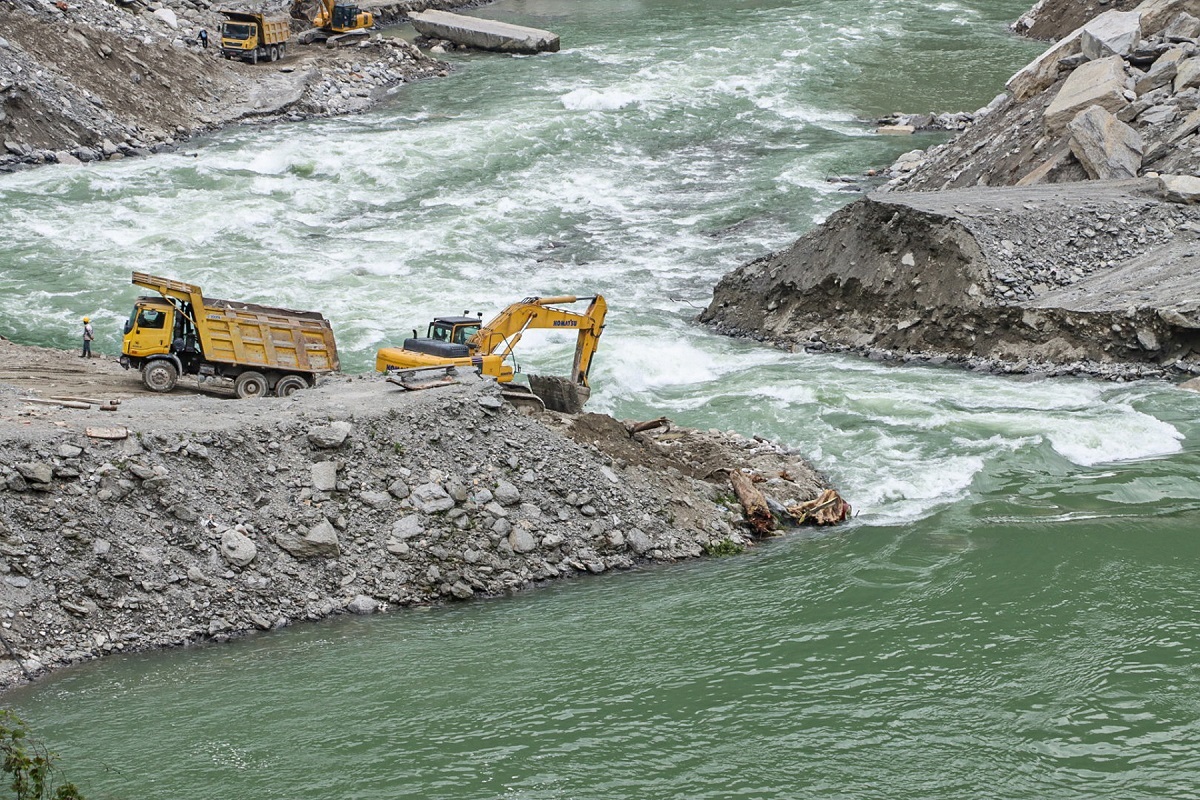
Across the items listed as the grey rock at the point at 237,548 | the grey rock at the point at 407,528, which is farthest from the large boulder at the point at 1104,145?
the grey rock at the point at 237,548

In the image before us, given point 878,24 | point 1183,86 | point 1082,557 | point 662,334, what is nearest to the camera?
point 1082,557

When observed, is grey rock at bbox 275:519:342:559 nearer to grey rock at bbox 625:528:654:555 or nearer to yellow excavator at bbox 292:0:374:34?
grey rock at bbox 625:528:654:555

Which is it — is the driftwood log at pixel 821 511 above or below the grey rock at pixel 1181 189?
below

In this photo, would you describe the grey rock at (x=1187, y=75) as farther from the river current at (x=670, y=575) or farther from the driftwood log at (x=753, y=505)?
the driftwood log at (x=753, y=505)

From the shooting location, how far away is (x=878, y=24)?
59875mm

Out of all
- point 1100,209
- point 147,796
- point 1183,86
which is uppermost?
point 1183,86

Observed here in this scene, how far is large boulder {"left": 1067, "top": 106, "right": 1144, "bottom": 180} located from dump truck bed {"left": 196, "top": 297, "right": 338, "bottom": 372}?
16.8 metres

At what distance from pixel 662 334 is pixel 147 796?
17252mm

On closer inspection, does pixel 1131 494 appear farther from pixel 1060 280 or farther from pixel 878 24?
pixel 878 24

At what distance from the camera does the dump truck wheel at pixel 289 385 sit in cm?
2234

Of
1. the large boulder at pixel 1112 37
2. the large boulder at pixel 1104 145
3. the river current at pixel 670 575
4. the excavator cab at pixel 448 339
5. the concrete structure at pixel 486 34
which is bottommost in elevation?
the river current at pixel 670 575

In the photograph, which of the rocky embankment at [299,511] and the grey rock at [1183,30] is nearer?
the rocky embankment at [299,511]

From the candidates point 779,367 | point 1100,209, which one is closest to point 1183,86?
point 1100,209

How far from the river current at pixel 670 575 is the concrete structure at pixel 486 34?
616 inches
